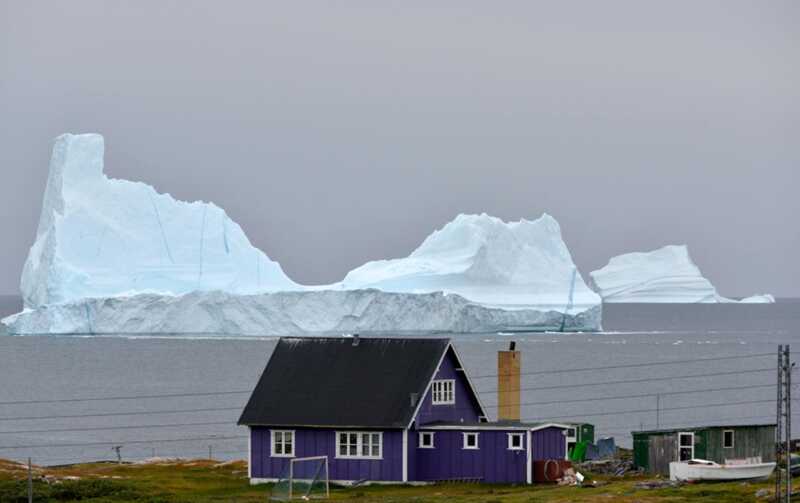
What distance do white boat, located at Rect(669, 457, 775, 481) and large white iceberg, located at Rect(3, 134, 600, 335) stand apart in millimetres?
97972

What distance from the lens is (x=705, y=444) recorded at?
40906 millimetres

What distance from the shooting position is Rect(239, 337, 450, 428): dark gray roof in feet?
136

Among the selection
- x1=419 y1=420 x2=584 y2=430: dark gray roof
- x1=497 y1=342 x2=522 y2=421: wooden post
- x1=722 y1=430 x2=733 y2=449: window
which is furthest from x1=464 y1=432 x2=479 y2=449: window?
x1=497 y1=342 x2=522 y2=421: wooden post

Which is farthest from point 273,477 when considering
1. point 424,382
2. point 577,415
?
point 577,415

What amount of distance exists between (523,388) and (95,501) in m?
68.5

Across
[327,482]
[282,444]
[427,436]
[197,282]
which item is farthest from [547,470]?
[197,282]

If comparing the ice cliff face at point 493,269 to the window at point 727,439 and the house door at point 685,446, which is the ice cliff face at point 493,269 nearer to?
the house door at point 685,446

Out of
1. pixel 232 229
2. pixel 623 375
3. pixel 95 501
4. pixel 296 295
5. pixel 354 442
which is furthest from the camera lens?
pixel 232 229

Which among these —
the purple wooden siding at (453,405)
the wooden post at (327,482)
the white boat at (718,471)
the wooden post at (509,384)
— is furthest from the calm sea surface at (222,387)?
the white boat at (718,471)

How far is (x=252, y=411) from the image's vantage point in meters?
42.3

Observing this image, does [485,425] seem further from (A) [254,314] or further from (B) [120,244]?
(B) [120,244]

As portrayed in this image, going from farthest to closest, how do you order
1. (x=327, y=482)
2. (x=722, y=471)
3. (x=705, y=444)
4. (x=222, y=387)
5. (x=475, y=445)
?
1. (x=222, y=387)
2. (x=475, y=445)
3. (x=705, y=444)
4. (x=327, y=482)
5. (x=722, y=471)

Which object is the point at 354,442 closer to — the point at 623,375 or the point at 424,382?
the point at 424,382

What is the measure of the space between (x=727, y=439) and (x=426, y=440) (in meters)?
7.39
